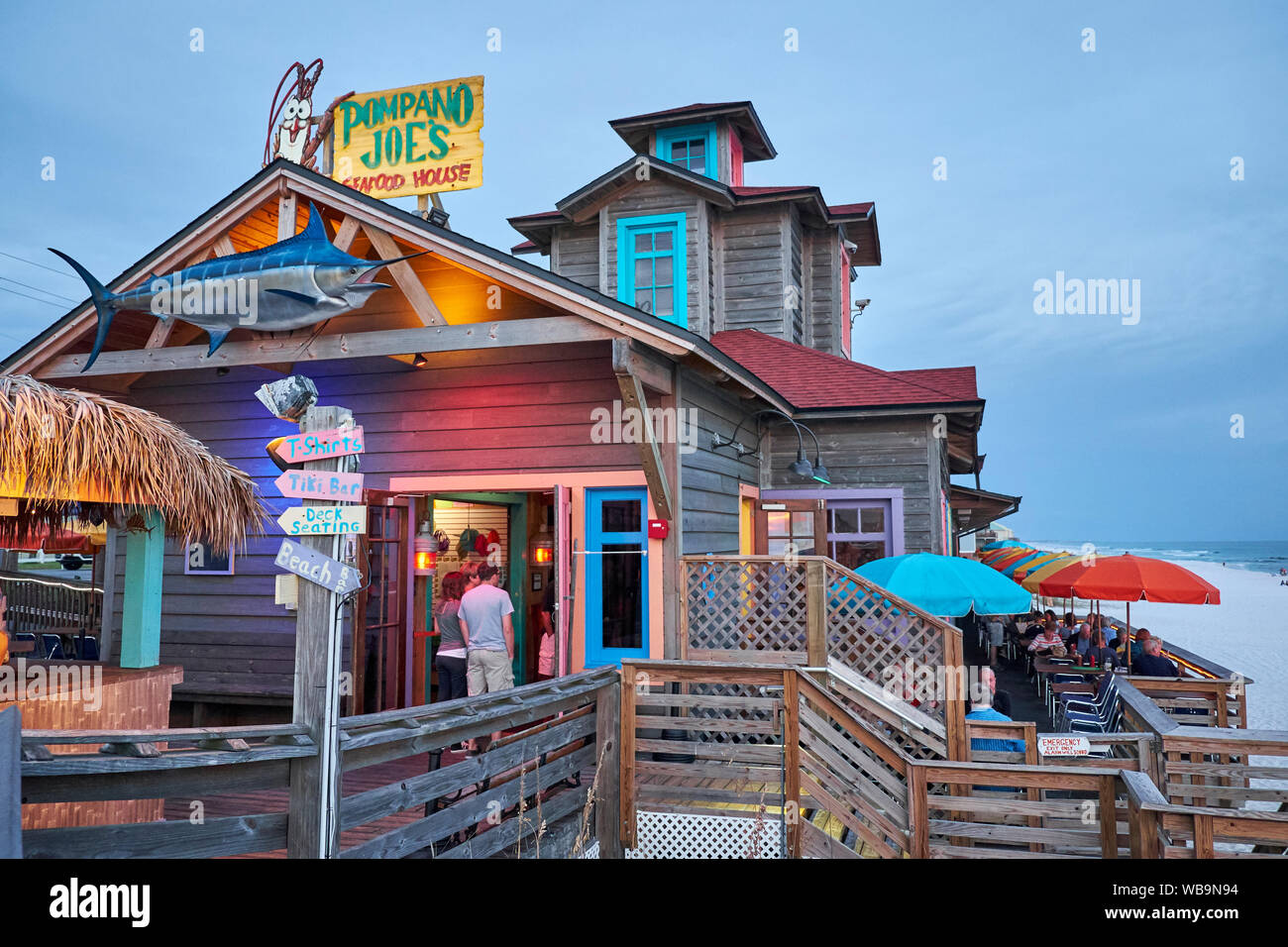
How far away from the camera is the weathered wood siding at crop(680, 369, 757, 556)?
8102 millimetres

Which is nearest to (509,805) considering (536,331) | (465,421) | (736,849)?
(736,849)

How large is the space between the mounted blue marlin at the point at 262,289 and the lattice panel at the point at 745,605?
386cm

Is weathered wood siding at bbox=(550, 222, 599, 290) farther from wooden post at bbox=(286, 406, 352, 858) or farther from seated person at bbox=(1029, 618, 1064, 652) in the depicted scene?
wooden post at bbox=(286, 406, 352, 858)

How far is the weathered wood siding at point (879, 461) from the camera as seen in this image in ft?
36.9

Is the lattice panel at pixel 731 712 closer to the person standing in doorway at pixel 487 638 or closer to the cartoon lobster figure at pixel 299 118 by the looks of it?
the person standing in doorway at pixel 487 638

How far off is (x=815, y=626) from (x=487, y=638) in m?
2.93

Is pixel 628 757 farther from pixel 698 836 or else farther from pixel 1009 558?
pixel 1009 558

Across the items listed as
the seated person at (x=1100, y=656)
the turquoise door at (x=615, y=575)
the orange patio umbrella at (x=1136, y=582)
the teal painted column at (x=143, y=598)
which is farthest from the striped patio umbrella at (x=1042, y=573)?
the teal painted column at (x=143, y=598)

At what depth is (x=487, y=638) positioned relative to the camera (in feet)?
24.1

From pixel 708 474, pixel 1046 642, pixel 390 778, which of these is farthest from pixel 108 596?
pixel 1046 642
